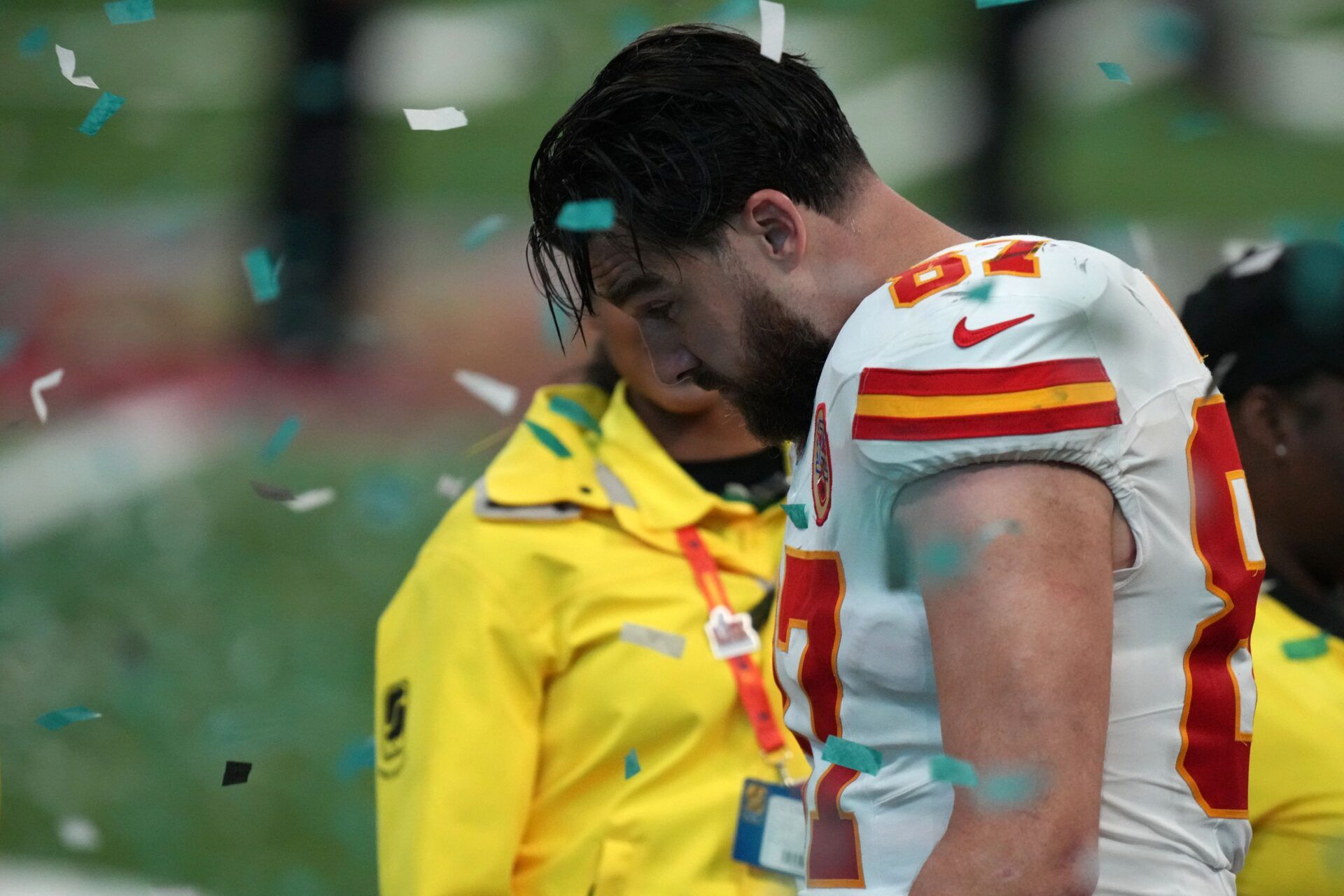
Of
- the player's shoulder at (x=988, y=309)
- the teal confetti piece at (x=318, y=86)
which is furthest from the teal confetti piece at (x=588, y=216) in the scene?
the teal confetti piece at (x=318, y=86)

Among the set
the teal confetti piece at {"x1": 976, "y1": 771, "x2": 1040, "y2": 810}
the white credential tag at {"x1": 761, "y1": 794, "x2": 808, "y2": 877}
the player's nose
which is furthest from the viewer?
the white credential tag at {"x1": 761, "y1": 794, "x2": 808, "y2": 877}

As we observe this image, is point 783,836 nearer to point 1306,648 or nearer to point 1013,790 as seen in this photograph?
point 1306,648

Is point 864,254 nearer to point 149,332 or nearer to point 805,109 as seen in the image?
point 805,109

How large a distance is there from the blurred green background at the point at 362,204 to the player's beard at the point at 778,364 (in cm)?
338

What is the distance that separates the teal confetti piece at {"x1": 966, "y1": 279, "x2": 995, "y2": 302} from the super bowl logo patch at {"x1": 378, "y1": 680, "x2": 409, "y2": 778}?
1.24 metres

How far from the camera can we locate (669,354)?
1.38 metres

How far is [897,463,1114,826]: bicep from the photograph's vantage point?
980mm

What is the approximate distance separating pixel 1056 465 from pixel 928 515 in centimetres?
9

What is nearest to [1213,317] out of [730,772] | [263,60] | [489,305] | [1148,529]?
[730,772]

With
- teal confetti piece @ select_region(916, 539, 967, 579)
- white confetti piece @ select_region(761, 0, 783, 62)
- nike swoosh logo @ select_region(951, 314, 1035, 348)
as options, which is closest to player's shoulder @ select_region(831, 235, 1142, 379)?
nike swoosh logo @ select_region(951, 314, 1035, 348)

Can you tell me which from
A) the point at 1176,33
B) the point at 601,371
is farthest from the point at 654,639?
the point at 1176,33

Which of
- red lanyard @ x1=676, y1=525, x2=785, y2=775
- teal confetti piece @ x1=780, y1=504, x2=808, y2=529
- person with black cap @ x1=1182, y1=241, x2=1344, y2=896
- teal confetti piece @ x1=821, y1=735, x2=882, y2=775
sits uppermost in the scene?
teal confetti piece @ x1=780, y1=504, x2=808, y2=529

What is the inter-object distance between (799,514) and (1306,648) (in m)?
0.87

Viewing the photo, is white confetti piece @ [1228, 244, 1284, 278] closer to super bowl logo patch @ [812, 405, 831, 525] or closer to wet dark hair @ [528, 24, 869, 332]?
wet dark hair @ [528, 24, 869, 332]
